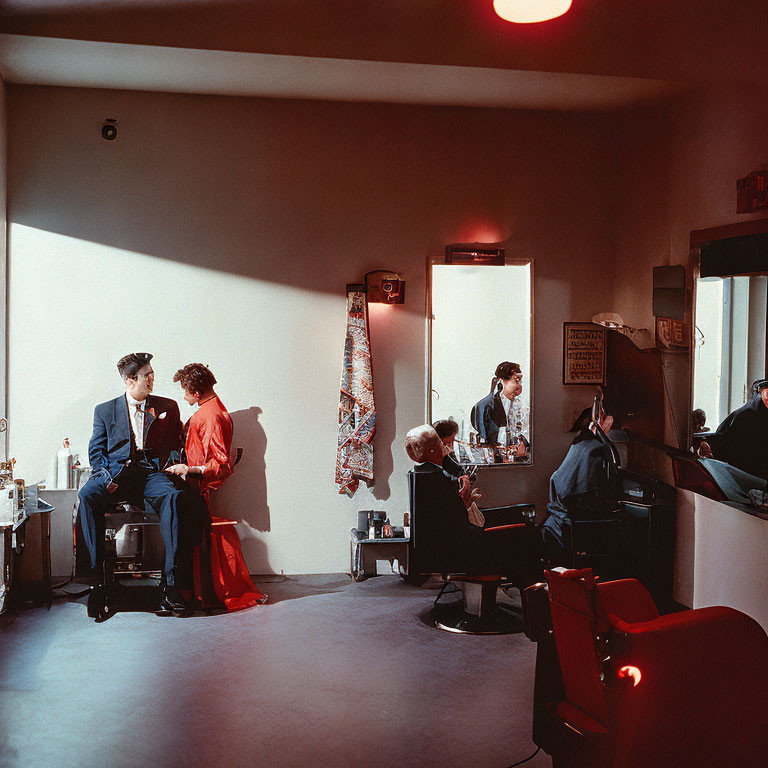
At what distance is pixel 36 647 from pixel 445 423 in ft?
8.53

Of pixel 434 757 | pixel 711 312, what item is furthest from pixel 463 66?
pixel 434 757

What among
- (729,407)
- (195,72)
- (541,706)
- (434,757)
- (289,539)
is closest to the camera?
(541,706)

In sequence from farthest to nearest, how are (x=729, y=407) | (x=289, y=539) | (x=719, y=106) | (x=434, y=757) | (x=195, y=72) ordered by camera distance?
(x=289, y=539), (x=195, y=72), (x=719, y=106), (x=729, y=407), (x=434, y=757)

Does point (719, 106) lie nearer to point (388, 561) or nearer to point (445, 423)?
point (445, 423)

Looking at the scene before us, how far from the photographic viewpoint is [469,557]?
4484 mm

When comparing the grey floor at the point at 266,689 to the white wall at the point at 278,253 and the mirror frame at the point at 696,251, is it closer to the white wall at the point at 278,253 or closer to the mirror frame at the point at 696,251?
the white wall at the point at 278,253

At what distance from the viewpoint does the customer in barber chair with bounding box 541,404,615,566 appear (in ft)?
16.6

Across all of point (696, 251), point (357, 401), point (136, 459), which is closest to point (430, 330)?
point (357, 401)

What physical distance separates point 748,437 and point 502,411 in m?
1.96

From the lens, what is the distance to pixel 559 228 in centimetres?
583

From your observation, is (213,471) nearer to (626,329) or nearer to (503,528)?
(503,528)

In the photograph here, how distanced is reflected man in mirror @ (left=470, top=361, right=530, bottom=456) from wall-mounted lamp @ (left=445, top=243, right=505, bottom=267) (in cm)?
75

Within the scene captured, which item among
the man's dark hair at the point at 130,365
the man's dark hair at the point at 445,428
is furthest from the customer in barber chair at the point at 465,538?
the man's dark hair at the point at 130,365

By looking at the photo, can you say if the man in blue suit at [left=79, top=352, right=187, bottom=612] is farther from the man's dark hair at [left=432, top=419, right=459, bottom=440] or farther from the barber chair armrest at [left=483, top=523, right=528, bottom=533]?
the barber chair armrest at [left=483, top=523, right=528, bottom=533]
